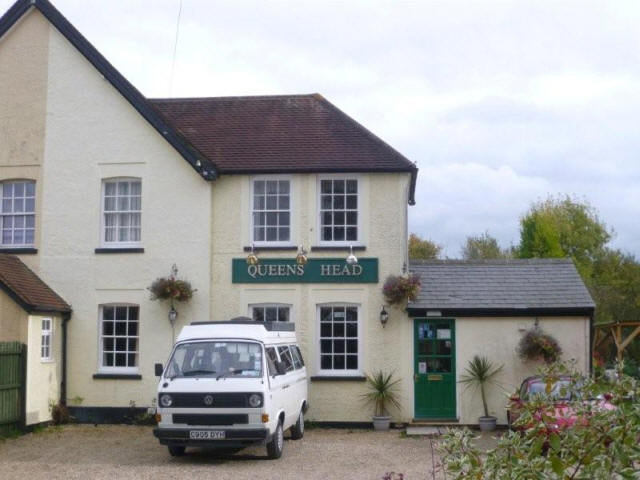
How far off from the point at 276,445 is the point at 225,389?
1420 mm

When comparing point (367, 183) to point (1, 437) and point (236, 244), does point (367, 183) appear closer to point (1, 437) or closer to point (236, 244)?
point (236, 244)

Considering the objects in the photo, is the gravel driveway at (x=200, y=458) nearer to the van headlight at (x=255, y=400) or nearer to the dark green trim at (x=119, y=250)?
the van headlight at (x=255, y=400)

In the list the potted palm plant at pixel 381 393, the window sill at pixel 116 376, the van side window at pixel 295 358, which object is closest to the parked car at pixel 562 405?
the van side window at pixel 295 358

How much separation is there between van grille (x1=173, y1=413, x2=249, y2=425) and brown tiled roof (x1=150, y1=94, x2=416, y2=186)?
7776mm

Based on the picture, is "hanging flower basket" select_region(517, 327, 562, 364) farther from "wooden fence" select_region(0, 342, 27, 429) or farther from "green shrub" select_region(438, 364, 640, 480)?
"green shrub" select_region(438, 364, 640, 480)

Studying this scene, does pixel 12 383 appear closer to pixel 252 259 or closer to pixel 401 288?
pixel 252 259

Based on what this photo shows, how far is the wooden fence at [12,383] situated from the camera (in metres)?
18.0

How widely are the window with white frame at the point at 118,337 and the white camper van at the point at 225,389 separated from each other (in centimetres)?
533

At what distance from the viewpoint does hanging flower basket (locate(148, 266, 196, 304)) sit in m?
20.6

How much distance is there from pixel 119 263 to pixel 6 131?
429cm

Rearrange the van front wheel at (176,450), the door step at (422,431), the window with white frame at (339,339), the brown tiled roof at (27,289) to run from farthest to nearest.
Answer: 1. the window with white frame at (339,339)
2. the door step at (422,431)
3. the brown tiled roof at (27,289)
4. the van front wheel at (176,450)

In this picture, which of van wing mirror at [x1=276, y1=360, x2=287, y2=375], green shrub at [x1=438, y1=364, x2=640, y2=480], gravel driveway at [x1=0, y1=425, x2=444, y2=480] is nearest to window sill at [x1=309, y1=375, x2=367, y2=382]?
gravel driveway at [x1=0, y1=425, x2=444, y2=480]

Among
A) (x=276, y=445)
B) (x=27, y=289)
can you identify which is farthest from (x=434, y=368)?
(x=27, y=289)

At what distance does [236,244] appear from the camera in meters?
21.4
